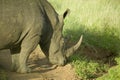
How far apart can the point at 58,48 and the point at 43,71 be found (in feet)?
2.50

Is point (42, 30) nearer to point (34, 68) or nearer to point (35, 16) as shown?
point (35, 16)

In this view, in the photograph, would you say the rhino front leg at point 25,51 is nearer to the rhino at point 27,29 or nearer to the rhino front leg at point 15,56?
the rhino at point 27,29

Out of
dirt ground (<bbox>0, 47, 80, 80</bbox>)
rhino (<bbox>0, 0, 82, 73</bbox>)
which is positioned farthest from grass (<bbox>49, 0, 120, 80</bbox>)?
rhino (<bbox>0, 0, 82, 73</bbox>)

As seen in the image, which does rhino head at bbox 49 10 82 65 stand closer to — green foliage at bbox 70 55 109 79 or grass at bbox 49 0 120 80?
green foliage at bbox 70 55 109 79

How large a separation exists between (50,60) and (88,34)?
2661 millimetres

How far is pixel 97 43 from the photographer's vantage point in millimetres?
13219

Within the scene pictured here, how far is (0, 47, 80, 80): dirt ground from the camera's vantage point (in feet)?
32.1

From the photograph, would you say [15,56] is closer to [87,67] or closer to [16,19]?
[16,19]

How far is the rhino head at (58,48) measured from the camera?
1073 cm

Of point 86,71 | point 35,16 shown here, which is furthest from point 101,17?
point 35,16

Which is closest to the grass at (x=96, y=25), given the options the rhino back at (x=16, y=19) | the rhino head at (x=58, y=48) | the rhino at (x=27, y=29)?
the rhino head at (x=58, y=48)

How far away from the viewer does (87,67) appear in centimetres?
1115

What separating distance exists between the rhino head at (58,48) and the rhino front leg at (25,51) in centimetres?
75

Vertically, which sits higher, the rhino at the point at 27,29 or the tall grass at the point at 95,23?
the rhino at the point at 27,29
